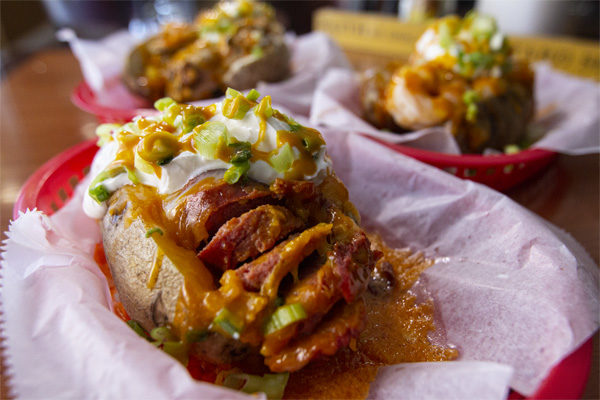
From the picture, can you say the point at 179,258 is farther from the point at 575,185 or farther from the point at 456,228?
the point at 575,185

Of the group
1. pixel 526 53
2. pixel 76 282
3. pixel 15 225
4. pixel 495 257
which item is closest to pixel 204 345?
pixel 76 282

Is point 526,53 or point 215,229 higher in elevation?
point 215,229

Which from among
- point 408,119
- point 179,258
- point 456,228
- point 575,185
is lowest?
point 575,185

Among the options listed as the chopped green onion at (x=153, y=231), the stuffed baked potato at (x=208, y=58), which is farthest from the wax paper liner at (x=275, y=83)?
the chopped green onion at (x=153, y=231)

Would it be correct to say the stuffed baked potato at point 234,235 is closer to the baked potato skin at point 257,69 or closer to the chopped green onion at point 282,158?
the chopped green onion at point 282,158

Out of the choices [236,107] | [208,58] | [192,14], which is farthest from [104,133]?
[192,14]

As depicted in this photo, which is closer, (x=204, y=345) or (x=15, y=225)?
(x=204, y=345)
